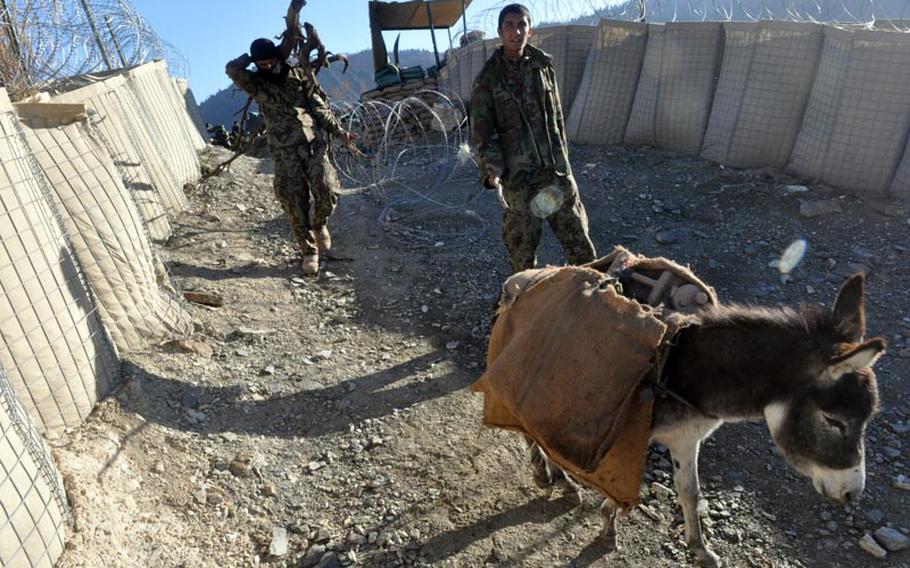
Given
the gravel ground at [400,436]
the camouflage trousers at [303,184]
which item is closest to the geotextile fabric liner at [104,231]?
the gravel ground at [400,436]

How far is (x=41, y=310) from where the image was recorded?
3152 mm

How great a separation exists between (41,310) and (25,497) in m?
1.15

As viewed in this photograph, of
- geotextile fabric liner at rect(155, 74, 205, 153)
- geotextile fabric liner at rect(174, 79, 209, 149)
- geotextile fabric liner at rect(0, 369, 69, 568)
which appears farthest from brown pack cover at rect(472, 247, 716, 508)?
geotextile fabric liner at rect(174, 79, 209, 149)

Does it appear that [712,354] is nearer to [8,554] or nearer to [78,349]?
[8,554]

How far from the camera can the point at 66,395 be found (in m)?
3.17

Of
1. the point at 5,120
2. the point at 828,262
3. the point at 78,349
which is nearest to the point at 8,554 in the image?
the point at 78,349

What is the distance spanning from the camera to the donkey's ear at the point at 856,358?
1.91m

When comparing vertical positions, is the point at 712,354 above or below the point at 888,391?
above

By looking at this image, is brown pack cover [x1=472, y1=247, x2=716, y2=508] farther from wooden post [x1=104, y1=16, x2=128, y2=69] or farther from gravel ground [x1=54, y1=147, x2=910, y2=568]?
wooden post [x1=104, y1=16, x2=128, y2=69]

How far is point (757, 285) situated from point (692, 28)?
15.5ft

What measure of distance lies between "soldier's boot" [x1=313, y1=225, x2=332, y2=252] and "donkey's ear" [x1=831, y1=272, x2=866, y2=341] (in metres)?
5.41

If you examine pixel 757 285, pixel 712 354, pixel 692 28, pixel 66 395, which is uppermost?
pixel 692 28

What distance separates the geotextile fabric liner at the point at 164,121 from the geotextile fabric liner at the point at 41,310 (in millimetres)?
5314

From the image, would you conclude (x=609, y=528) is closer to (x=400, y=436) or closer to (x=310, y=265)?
(x=400, y=436)
